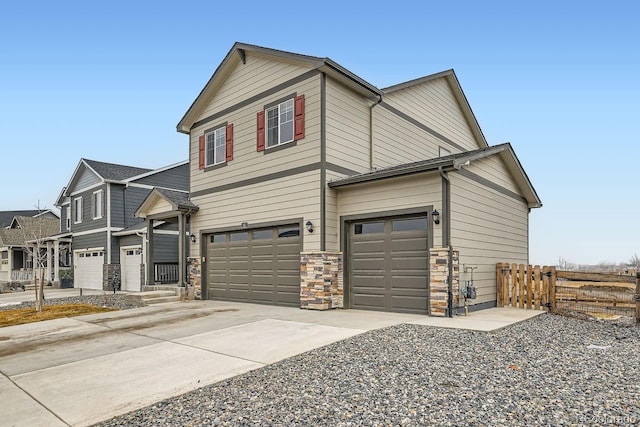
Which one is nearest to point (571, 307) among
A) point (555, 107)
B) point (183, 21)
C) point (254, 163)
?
point (254, 163)

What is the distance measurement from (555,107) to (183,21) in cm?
1643

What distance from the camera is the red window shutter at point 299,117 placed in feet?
38.0

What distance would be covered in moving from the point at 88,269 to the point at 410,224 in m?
20.2

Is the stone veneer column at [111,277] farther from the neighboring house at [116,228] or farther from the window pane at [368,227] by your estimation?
the window pane at [368,227]

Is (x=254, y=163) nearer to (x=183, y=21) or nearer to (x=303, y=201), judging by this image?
(x=303, y=201)

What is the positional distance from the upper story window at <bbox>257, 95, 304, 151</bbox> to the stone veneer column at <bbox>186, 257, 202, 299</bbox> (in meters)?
4.99

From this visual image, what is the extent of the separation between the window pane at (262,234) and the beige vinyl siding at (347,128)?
10.0 feet

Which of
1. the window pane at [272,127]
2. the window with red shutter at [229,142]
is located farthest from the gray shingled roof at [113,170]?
the window pane at [272,127]

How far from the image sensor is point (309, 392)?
4.39 meters

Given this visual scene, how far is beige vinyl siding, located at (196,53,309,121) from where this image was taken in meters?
12.4

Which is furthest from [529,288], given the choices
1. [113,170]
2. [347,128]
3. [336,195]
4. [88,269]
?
[88,269]

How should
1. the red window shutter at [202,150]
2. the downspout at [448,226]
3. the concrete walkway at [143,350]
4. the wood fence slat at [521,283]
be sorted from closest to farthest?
1. the concrete walkway at [143,350]
2. the downspout at [448,226]
3. the wood fence slat at [521,283]
4. the red window shutter at [202,150]

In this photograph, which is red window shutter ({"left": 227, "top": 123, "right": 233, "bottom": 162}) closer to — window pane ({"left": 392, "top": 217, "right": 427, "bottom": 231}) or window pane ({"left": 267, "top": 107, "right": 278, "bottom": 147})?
window pane ({"left": 267, "top": 107, "right": 278, "bottom": 147})

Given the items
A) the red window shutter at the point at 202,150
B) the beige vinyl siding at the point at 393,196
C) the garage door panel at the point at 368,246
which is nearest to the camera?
the beige vinyl siding at the point at 393,196
